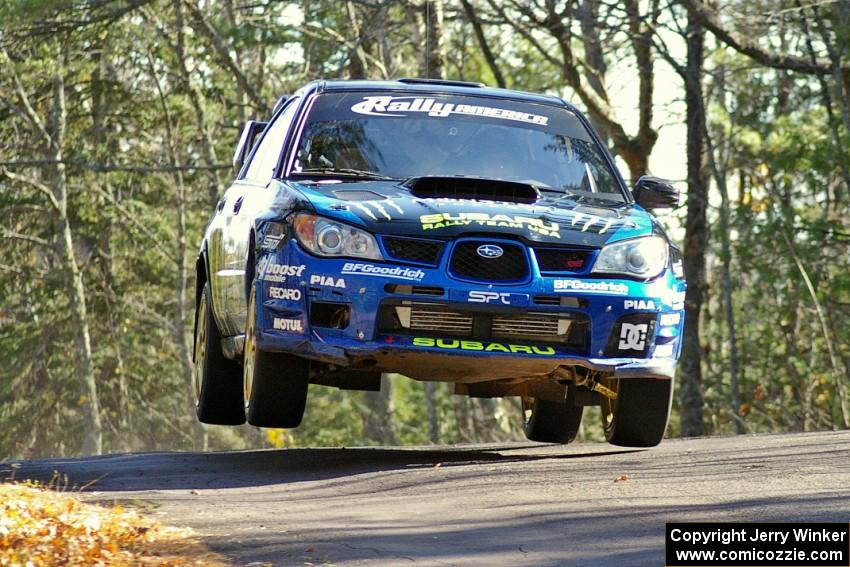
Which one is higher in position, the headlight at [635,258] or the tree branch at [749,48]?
the tree branch at [749,48]

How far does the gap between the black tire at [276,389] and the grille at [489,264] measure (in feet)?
3.36

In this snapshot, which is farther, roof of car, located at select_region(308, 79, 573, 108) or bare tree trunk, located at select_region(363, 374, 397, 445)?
bare tree trunk, located at select_region(363, 374, 397, 445)

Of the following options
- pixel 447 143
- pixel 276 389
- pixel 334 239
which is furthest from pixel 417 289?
pixel 447 143

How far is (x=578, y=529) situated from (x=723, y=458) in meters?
2.80

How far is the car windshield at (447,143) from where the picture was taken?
8734 millimetres

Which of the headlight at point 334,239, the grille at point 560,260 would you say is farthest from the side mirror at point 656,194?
the headlight at point 334,239

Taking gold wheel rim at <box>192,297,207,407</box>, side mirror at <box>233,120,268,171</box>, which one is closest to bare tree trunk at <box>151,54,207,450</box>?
side mirror at <box>233,120,268,171</box>

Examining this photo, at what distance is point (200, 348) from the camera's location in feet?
34.9

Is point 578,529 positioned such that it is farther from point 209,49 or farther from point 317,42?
point 209,49

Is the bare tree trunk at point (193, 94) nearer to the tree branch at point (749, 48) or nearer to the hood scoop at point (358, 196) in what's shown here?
the tree branch at point (749, 48)

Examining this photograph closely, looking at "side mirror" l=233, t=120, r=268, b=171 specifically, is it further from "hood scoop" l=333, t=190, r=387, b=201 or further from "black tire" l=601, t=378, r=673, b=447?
"black tire" l=601, t=378, r=673, b=447

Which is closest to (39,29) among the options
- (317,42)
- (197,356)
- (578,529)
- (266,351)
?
(317,42)

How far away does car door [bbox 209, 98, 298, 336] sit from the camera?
8.77m

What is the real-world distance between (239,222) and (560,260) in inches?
87.4
